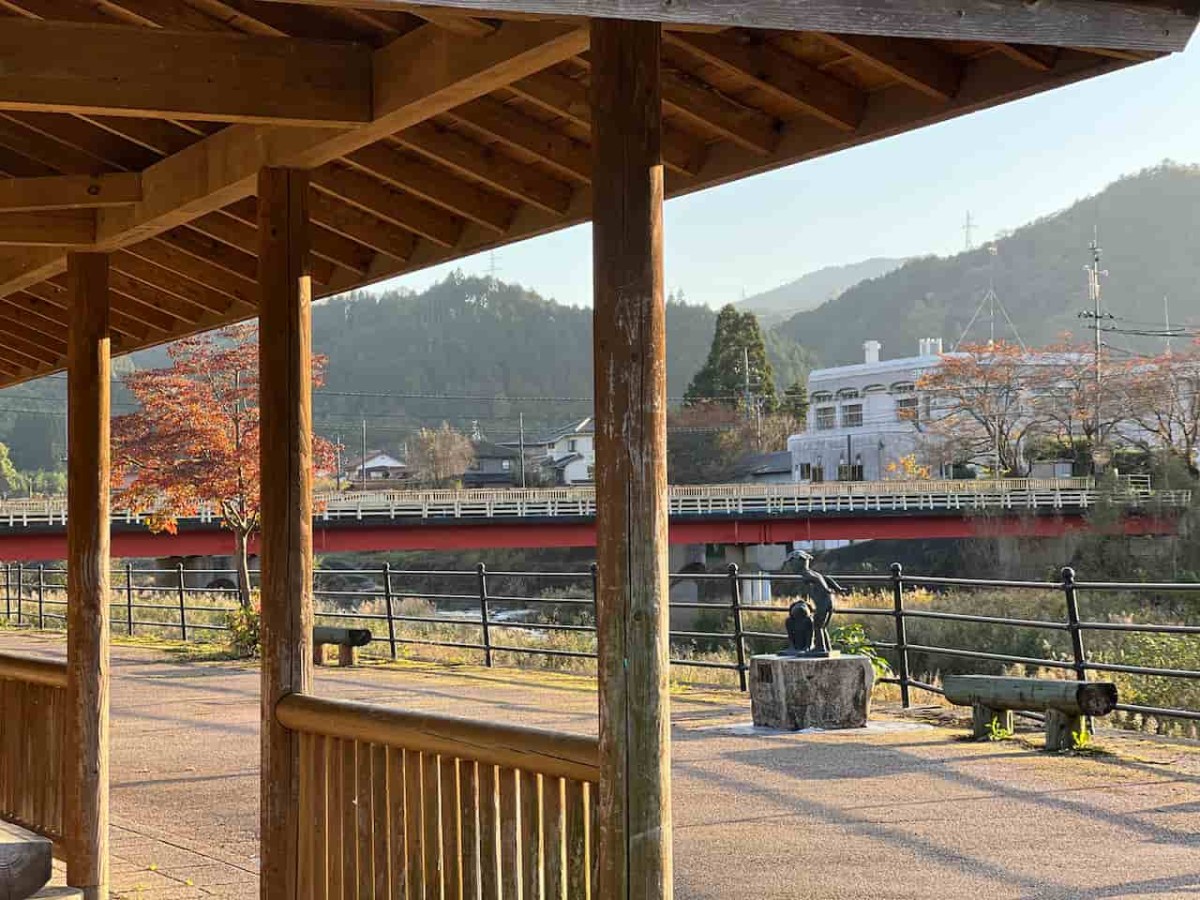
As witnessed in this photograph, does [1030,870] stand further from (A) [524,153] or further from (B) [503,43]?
(B) [503,43]

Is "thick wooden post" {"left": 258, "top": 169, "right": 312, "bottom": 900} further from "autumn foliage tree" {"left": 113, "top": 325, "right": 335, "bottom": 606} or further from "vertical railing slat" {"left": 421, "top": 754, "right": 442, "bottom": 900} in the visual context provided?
"autumn foliage tree" {"left": 113, "top": 325, "right": 335, "bottom": 606}

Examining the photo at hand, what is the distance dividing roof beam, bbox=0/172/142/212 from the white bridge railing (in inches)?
1359

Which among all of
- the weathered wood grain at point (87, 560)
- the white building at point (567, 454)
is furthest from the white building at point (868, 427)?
the weathered wood grain at point (87, 560)

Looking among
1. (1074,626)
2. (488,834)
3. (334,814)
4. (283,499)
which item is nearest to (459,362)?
(1074,626)

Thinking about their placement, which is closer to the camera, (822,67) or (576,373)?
(822,67)

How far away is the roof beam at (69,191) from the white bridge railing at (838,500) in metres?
34.5

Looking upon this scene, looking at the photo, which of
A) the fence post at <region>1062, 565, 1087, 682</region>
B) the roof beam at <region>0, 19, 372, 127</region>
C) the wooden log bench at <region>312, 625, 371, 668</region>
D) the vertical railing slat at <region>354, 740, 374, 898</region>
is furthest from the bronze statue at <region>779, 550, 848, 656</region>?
the wooden log bench at <region>312, 625, 371, 668</region>

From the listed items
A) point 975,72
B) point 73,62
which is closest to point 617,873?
point 975,72

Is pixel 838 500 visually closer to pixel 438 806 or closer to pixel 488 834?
pixel 438 806

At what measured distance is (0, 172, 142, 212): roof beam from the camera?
5855 mm

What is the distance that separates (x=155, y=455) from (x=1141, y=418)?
47.9 metres

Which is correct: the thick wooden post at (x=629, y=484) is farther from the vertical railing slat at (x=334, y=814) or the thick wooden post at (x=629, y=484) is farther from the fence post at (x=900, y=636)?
the fence post at (x=900, y=636)

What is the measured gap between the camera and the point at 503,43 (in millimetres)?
3875

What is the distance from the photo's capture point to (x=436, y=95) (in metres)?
4.22
